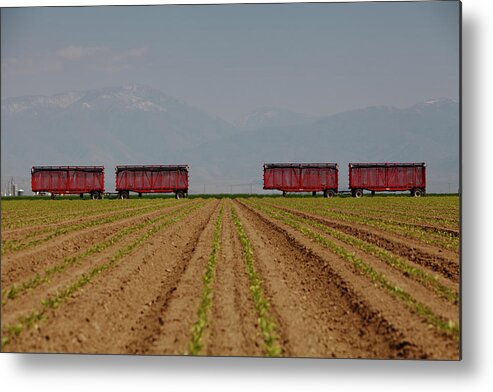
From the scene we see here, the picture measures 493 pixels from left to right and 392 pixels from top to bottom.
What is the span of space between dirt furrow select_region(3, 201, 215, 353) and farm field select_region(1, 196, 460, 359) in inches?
0.6

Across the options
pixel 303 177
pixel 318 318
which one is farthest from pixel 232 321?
pixel 303 177

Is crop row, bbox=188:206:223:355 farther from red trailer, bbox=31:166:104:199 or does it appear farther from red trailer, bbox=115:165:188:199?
red trailer, bbox=115:165:188:199

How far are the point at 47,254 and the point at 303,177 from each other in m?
33.6

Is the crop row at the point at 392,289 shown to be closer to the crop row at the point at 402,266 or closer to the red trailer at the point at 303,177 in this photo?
the crop row at the point at 402,266

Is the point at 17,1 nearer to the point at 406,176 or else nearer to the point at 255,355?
the point at 255,355

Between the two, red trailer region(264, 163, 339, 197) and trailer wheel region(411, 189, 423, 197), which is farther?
red trailer region(264, 163, 339, 197)

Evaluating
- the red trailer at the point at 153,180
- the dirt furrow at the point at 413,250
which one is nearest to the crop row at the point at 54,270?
the dirt furrow at the point at 413,250

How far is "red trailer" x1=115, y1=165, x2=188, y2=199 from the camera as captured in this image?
1665 inches

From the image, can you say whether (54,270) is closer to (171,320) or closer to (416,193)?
(171,320)

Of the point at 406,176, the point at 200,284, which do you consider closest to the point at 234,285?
the point at 200,284

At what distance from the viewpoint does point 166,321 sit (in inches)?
322

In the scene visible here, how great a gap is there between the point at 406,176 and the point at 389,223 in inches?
408

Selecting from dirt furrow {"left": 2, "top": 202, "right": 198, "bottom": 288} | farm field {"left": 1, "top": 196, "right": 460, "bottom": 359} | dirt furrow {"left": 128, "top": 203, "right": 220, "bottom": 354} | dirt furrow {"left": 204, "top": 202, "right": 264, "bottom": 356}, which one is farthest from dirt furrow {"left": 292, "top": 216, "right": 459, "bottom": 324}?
dirt furrow {"left": 2, "top": 202, "right": 198, "bottom": 288}

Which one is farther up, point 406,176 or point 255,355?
point 406,176
